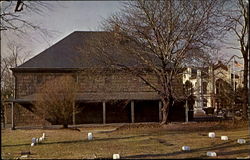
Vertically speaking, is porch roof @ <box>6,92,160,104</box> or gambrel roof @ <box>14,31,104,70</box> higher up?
gambrel roof @ <box>14,31,104,70</box>

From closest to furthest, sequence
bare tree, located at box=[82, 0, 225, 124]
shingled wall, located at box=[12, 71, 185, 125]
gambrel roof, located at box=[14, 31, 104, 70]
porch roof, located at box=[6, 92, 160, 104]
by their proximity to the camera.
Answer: bare tree, located at box=[82, 0, 225, 124]
porch roof, located at box=[6, 92, 160, 104]
shingled wall, located at box=[12, 71, 185, 125]
gambrel roof, located at box=[14, 31, 104, 70]

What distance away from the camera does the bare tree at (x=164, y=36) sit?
844 inches

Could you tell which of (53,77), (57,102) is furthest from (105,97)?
(57,102)

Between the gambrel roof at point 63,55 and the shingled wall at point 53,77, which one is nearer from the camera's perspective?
the shingled wall at point 53,77

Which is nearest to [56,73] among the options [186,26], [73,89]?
[73,89]

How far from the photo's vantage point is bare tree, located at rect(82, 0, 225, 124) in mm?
21438

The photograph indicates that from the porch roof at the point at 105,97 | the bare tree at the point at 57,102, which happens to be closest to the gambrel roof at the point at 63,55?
the porch roof at the point at 105,97

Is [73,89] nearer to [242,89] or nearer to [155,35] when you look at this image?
[155,35]

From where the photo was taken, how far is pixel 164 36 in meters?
21.9

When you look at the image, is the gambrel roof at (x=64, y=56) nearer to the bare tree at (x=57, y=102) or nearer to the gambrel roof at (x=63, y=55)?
the gambrel roof at (x=63, y=55)

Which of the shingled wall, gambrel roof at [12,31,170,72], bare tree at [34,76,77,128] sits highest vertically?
gambrel roof at [12,31,170,72]

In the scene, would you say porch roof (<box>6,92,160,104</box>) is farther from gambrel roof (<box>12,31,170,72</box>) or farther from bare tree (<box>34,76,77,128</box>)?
bare tree (<box>34,76,77,128</box>)

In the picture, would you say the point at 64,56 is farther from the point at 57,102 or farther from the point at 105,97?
the point at 57,102

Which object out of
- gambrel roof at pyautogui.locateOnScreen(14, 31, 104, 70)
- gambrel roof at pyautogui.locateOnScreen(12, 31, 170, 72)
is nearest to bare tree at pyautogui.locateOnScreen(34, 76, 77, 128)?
gambrel roof at pyautogui.locateOnScreen(12, 31, 170, 72)
